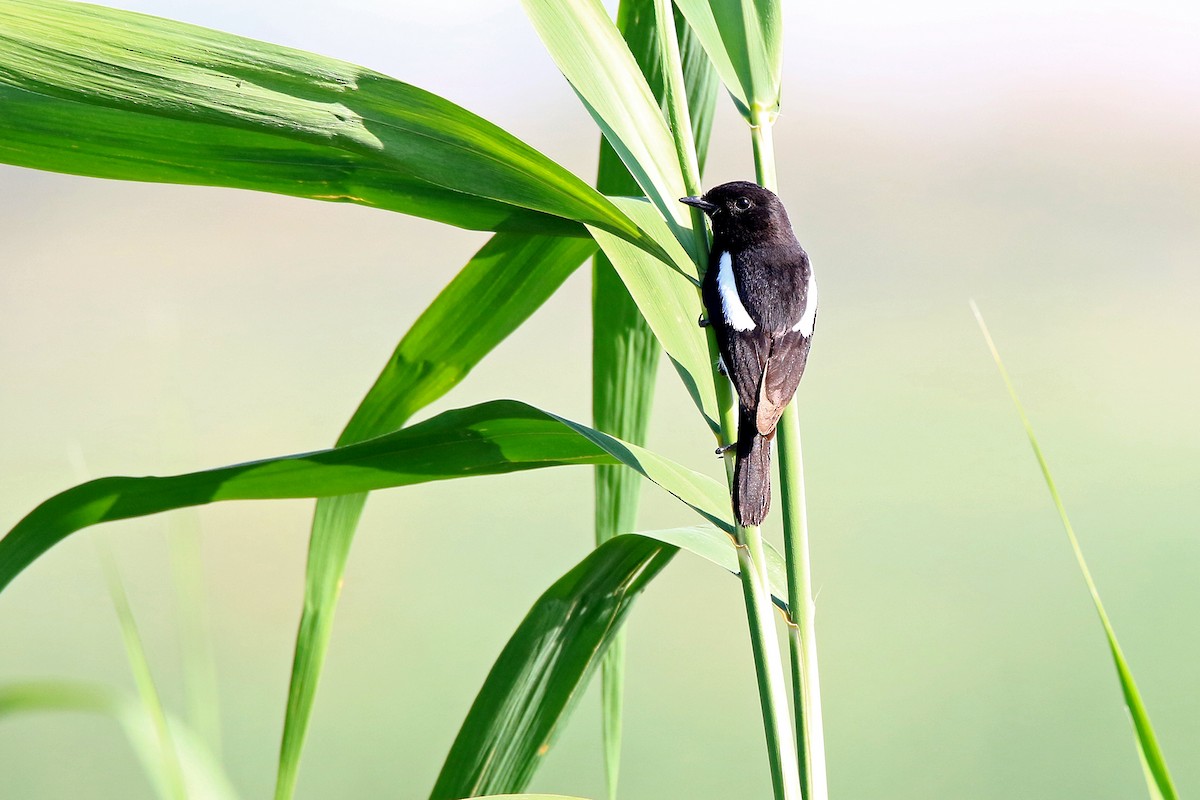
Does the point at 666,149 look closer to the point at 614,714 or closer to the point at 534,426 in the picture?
the point at 534,426

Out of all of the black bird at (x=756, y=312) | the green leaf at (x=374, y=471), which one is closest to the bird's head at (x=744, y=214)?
the black bird at (x=756, y=312)

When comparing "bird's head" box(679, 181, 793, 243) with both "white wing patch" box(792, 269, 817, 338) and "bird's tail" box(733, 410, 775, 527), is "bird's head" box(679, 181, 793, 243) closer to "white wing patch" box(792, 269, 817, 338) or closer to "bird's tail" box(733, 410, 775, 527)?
"white wing patch" box(792, 269, 817, 338)

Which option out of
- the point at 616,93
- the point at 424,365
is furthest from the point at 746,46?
the point at 424,365

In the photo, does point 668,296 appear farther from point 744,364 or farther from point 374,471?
point 374,471

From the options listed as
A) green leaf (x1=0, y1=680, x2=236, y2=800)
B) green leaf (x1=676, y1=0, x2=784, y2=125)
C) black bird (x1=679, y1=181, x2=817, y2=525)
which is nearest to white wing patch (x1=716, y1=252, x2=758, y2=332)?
black bird (x1=679, y1=181, x2=817, y2=525)

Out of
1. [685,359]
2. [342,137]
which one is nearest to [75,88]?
[342,137]

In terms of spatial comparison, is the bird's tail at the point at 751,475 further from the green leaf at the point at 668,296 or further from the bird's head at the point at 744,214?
the bird's head at the point at 744,214
